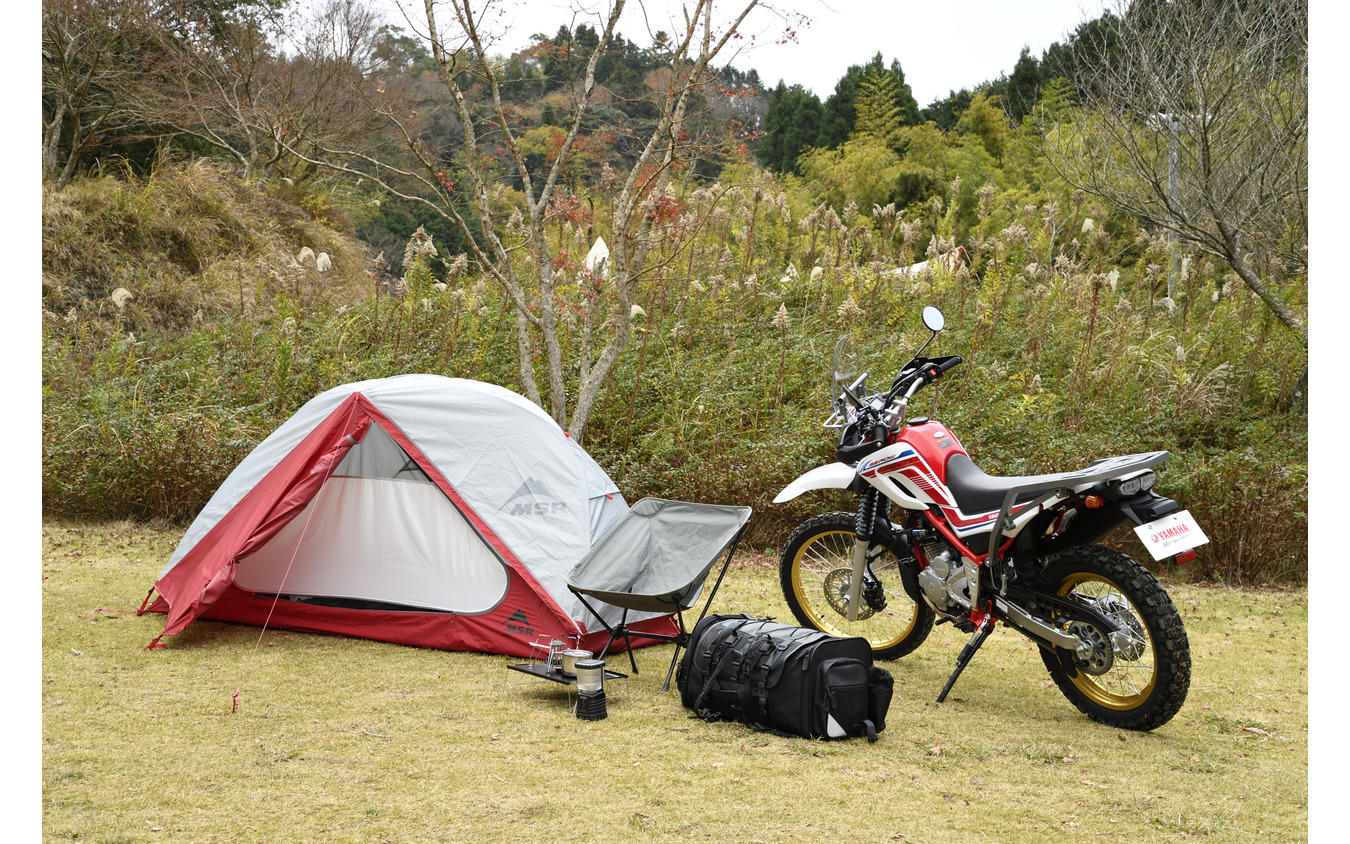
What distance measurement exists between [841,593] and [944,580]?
1.92 feet

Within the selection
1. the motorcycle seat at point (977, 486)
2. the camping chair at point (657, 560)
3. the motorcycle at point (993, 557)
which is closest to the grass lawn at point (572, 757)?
the motorcycle at point (993, 557)

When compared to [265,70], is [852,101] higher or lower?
higher

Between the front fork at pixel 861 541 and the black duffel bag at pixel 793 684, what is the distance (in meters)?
0.70

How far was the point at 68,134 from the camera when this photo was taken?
1327cm

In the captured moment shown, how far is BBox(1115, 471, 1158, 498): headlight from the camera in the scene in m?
3.29

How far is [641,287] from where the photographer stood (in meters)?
10.3

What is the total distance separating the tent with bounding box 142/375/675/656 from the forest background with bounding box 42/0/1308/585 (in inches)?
98.0

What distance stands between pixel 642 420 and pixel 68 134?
10209 mm

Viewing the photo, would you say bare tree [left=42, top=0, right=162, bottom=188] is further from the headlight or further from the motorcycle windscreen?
the headlight

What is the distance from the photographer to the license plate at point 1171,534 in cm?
317

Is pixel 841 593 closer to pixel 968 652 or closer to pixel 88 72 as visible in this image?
pixel 968 652

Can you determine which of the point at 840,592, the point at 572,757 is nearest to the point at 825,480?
→ the point at 840,592

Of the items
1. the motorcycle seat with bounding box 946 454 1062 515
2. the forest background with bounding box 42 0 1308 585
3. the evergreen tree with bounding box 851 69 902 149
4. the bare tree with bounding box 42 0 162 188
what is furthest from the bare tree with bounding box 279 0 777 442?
the evergreen tree with bounding box 851 69 902 149

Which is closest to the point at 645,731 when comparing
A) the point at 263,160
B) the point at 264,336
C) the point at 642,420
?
the point at 642,420
